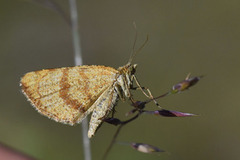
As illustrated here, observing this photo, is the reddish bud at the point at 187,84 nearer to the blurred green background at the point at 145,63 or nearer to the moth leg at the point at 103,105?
the moth leg at the point at 103,105

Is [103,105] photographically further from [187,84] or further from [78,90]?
[187,84]

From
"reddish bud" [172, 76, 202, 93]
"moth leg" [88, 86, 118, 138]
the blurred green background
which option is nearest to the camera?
"reddish bud" [172, 76, 202, 93]

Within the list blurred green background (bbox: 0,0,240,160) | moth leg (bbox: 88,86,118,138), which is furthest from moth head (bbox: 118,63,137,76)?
blurred green background (bbox: 0,0,240,160)

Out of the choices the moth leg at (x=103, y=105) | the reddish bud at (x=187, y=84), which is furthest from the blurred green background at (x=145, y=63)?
the reddish bud at (x=187, y=84)

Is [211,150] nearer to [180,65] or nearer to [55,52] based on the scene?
[180,65]

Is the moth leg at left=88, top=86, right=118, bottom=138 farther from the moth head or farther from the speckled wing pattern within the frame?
the moth head

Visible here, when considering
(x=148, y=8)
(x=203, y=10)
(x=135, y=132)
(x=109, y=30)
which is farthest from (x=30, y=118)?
(x=203, y=10)
